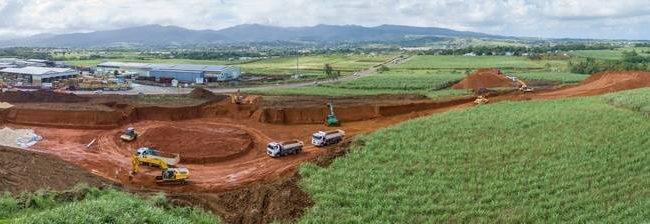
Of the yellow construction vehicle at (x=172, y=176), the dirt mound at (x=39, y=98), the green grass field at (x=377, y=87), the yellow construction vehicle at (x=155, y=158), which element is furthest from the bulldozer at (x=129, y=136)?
the green grass field at (x=377, y=87)

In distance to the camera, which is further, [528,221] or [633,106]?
[633,106]

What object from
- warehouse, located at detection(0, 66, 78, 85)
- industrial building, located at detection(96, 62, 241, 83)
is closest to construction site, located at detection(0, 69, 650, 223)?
warehouse, located at detection(0, 66, 78, 85)

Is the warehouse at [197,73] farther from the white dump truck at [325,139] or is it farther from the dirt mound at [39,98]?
the white dump truck at [325,139]

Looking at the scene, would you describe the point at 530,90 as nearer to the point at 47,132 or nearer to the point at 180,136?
the point at 180,136

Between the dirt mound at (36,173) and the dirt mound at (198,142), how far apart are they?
6.34 metres

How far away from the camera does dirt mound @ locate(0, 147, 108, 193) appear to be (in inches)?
1184

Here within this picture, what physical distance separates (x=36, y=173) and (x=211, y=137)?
12244 millimetres

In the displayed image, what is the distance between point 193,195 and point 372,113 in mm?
23476

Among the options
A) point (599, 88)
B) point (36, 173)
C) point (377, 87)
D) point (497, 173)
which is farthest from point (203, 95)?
point (497, 173)

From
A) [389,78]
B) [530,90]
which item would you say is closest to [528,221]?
[530,90]

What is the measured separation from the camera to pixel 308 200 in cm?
2702

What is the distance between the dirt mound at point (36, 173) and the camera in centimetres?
3008

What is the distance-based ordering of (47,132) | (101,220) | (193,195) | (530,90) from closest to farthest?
1. (101,220)
2. (193,195)
3. (47,132)
4. (530,90)

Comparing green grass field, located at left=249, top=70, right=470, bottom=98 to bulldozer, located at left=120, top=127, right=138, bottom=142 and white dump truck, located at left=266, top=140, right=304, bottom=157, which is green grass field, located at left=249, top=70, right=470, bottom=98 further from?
white dump truck, located at left=266, top=140, right=304, bottom=157
